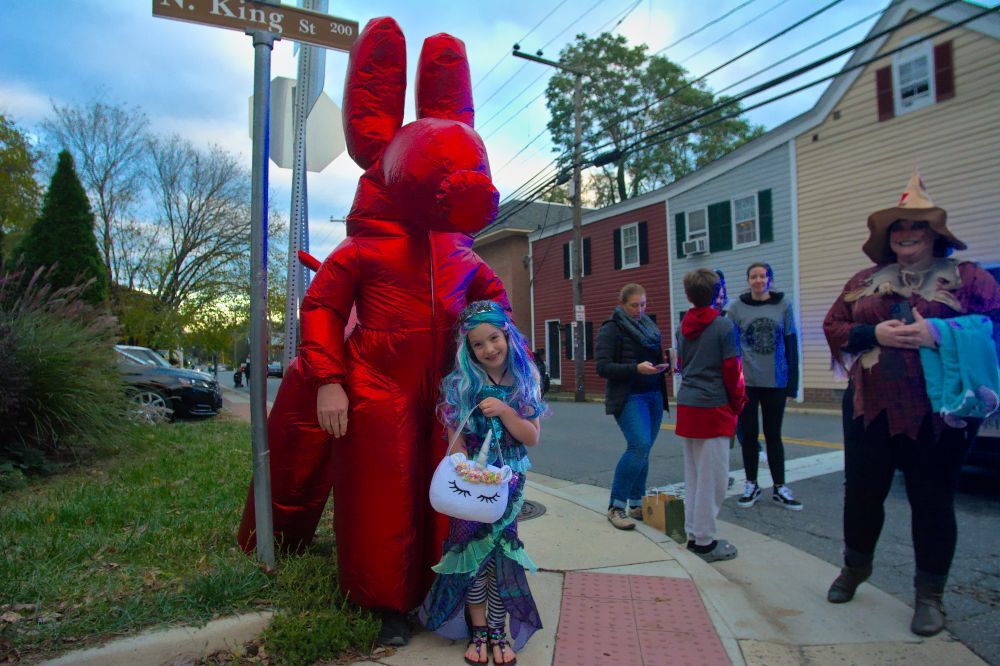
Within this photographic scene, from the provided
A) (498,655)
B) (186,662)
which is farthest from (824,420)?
(186,662)

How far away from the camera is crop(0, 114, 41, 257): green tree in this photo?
1606 centimetres

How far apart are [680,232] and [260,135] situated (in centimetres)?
1542

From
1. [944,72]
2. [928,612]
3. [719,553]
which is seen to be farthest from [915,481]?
[944,72]

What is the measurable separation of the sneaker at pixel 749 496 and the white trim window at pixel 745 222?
11087mm

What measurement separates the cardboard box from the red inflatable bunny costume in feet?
6.31

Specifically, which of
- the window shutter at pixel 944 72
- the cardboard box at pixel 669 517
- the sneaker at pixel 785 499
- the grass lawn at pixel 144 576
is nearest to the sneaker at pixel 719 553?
the cardboard box at pixel 669 517

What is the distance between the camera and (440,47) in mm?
2715

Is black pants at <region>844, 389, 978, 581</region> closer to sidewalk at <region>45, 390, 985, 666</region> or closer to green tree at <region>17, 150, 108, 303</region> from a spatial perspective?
sidewalk at <region>45, 390, 985, 666</region>

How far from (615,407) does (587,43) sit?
27.9 metres

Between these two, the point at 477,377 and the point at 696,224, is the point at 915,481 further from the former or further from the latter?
the point at 696,224

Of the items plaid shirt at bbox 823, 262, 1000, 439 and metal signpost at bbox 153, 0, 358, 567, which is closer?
plaid shirt at bbox 823, 262, 1000, 439

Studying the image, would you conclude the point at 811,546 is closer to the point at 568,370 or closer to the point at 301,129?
the point at 301,129

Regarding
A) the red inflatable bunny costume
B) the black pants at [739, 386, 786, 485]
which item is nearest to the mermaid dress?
the red inflatable bunny costume

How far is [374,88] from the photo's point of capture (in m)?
2.71
